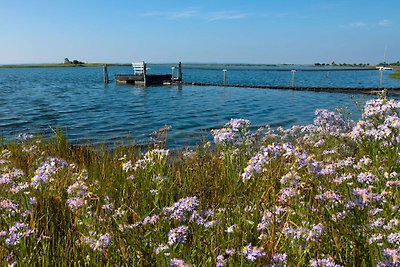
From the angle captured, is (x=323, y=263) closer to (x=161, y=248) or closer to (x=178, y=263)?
(x=178, y=263)

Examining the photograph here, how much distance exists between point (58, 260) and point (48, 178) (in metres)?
0.68

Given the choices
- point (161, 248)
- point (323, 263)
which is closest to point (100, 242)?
point (161, 248)

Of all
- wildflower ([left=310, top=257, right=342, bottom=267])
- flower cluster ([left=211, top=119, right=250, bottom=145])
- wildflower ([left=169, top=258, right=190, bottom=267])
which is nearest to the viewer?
wildflower ([left=169, top=258, right=190, bottom=267])

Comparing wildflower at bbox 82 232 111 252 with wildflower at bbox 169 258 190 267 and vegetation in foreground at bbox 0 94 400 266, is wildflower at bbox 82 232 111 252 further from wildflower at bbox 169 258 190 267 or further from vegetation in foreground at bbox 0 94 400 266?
wildflower at bbox 169 258 190 267

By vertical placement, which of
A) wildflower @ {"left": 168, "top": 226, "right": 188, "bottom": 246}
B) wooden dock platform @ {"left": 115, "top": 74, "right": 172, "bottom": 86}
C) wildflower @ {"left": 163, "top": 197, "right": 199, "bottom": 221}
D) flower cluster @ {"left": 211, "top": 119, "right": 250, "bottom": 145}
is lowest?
wooden dock platform @ {"left": 115, "top": 74, "right": 172, "bottom": 86}

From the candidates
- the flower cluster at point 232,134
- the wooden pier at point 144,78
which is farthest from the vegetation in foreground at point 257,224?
the wooden pier at point 144,78

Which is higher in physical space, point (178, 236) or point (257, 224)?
point (178, 236)

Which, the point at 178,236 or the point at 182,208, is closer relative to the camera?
the point at 178,236

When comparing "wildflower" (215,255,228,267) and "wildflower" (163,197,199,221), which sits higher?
"wildflower" (163,197,199,221)

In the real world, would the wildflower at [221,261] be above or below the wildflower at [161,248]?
above

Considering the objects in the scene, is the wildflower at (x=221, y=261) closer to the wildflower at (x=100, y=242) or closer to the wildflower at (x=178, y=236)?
the wildflower at (x=178, y=236)

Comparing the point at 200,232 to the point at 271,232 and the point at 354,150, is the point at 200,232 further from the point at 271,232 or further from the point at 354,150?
the point at 354,150

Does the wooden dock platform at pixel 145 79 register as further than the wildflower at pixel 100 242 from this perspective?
Yes

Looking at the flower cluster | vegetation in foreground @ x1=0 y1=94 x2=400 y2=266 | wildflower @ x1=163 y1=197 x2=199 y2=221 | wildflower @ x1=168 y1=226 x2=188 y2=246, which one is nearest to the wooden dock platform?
the flower cluster
